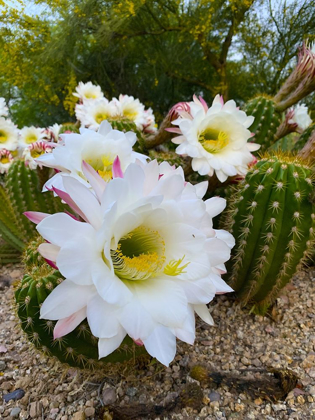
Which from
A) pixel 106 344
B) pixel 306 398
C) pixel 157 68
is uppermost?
pixel 157 68

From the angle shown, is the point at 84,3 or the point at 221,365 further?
the point at 84,3

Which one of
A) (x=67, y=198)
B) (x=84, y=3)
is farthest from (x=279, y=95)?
(x=84, y=3)

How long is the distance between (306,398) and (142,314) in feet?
1.97

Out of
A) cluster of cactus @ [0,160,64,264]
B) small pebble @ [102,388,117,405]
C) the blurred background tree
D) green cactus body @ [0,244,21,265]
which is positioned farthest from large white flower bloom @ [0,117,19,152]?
the blurred background tree

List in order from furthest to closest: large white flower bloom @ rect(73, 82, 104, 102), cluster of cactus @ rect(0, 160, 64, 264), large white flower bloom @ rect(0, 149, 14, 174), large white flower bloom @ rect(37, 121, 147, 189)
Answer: large white flower bloom @ rect(73, 82, 104, 102) < large white flower bloom @ rect(0, 149, 14, 174) < cluster of cactus @ rect(0, 160, 64, 264) < large white flower bloom @ rect(37, 121, 147, 189)

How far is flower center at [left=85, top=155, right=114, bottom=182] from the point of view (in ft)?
2.44

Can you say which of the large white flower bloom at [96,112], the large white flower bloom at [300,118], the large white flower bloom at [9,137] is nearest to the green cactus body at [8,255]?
the large white flower bloom at [9,137]

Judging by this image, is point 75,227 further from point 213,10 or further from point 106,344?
point 213,10

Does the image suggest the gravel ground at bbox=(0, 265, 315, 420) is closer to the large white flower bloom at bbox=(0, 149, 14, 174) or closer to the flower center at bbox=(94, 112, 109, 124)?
the large white flower bloom at bbox=(0, 149, 14, 174)

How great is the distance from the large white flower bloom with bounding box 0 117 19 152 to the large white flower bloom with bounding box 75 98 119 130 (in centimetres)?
34

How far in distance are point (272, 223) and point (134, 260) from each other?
55 centimetres

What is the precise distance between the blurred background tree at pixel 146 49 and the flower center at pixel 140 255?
3170mm

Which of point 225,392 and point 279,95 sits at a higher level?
point 279,95

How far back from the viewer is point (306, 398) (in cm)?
83
